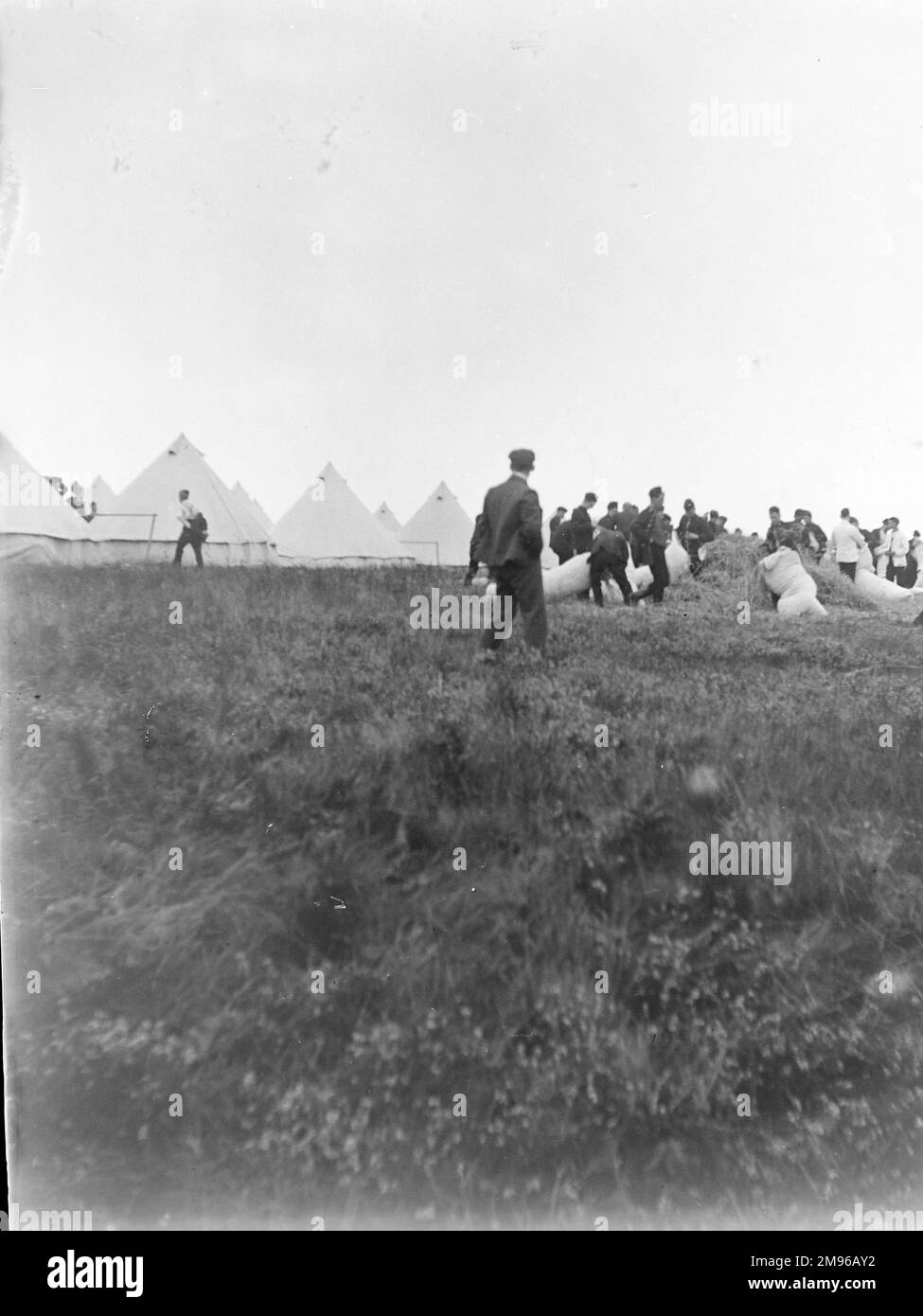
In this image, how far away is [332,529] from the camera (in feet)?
11.3

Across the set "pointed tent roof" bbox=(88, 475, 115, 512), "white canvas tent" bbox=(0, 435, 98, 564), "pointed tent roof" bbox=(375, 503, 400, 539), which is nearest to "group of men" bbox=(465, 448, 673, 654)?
"pointed tent roof" bbox=(375, 503, 400, 539)

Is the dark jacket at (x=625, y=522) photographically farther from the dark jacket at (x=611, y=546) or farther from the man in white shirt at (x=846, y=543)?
the man in white shirt at (x=846, y=543)

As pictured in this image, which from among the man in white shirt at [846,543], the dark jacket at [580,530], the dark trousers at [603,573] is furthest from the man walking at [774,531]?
the dark jacket at [580,530]

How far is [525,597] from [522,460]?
2.14 ft

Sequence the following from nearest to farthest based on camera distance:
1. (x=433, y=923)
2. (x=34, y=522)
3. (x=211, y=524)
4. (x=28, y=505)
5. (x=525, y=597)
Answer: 1. (x=433, y=923)
2. (x=28, y=505)
3. (x=34, y=522)
4. (x=525, y=597)
5. (x=211, y=524)

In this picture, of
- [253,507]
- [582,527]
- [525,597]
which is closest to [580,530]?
[582,527]

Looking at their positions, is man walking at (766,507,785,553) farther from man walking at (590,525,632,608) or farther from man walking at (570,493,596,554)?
man walking at (570,493,596,554)

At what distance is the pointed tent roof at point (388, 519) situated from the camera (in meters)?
3.49

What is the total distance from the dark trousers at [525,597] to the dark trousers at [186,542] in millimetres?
1502

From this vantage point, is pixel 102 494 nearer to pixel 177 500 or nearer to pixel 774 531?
pixel 177 500

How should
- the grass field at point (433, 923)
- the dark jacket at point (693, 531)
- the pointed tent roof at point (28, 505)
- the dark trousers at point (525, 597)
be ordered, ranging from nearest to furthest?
the grass field at point (433, 923) → the pointed tent roof at point (28, 505) → the dark trousers at point (525, 597) → the dark jacket at point (693, 531)
